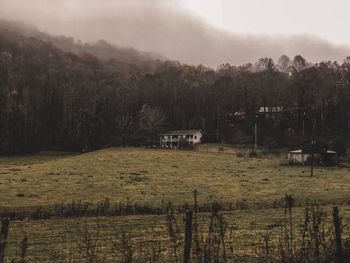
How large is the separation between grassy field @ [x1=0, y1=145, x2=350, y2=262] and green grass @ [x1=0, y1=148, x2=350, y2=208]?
0.27 feet

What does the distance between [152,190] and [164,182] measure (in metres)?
6.52

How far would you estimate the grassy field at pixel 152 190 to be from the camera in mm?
21984

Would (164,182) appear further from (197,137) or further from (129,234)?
(197,137)

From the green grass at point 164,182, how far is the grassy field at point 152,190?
0.08 meters

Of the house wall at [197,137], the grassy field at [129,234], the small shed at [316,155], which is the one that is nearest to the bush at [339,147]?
the small shed at [316,155]

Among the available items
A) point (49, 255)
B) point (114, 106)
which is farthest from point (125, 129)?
point (49, 255)

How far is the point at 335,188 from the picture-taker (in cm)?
4791

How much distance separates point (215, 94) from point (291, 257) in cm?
14772

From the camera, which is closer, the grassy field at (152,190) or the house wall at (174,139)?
the grassy field at (152,190)

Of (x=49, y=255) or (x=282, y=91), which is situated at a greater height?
(x=282, y=91)

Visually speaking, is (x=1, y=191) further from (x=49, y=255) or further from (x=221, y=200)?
(x=49, y=255)

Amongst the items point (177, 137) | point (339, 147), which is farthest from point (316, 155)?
point (177, 137)

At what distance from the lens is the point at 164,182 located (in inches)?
2051

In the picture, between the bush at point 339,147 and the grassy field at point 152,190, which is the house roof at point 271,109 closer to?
the bush at point 339,147
